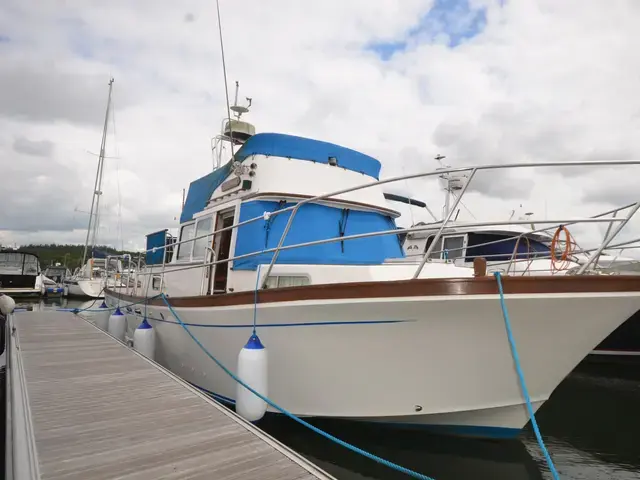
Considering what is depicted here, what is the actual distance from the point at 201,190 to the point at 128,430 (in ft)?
16.3

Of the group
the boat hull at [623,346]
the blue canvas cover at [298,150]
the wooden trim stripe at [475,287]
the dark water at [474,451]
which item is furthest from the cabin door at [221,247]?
the boat hull at [623,346]

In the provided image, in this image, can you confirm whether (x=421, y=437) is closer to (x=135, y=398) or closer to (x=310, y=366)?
(x=310, y=366)

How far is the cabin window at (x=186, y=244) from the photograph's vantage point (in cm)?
715

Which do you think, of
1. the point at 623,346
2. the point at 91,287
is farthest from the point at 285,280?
the point at 91,287

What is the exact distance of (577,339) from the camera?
3508mm

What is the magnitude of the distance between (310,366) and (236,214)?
2.69 metres

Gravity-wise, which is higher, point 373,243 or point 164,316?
point 373,243

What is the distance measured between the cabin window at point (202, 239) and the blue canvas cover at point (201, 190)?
0.40 m

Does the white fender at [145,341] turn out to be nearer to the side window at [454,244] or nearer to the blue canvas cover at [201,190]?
the blue canvas cover at [201,190]

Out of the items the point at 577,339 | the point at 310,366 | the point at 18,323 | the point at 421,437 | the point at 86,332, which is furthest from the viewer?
the point at 18,323

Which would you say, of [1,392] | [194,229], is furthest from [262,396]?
[1,392]

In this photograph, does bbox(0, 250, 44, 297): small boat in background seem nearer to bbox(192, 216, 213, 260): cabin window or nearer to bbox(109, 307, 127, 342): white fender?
bbox(109, 307, 127, 342): white fender

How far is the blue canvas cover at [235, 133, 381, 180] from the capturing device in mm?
6184

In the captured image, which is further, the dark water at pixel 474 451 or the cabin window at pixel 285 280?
the cabin window at pixel 285 280
